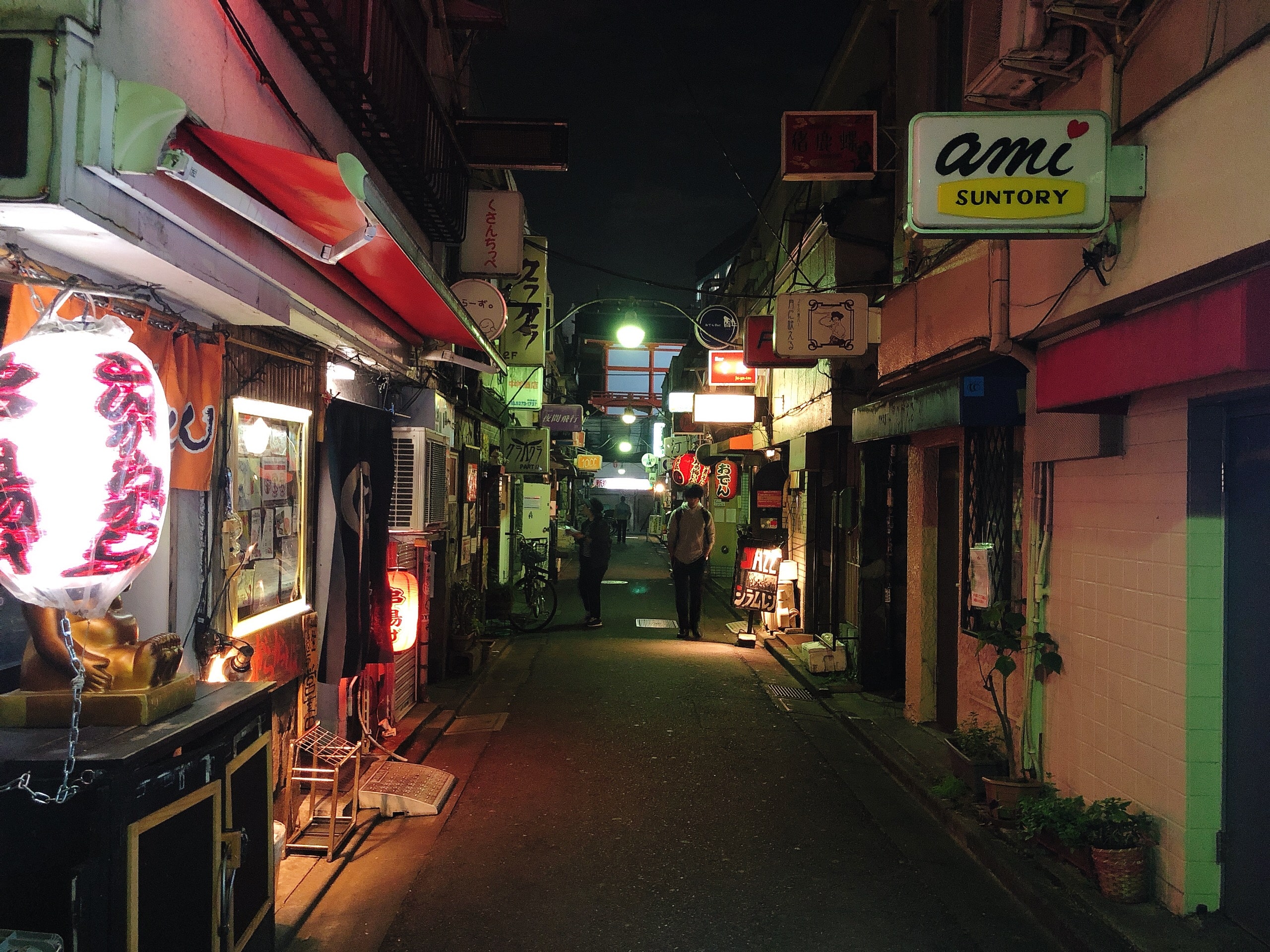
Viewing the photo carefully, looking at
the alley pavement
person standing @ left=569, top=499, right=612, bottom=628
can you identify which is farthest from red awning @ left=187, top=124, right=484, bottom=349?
person standing @ left=569, top=499, right=612, bottom=628

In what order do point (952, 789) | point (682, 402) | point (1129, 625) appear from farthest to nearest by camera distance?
point (682, 402) → point (952, 789) → point (1129, 625)

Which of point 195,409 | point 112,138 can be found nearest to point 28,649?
point 195,409

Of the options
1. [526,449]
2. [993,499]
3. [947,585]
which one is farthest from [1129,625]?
[526,449]

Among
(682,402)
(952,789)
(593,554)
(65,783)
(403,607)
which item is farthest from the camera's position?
(682,402)

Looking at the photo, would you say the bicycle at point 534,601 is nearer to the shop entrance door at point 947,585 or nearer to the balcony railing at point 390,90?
the balcony railing at point 390,90

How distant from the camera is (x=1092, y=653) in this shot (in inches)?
254

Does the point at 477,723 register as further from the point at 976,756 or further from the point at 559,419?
the point at 559,419

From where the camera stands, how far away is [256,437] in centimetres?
626

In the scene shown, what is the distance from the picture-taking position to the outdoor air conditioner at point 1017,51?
Result: 6.08m

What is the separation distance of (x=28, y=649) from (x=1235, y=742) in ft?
22.0

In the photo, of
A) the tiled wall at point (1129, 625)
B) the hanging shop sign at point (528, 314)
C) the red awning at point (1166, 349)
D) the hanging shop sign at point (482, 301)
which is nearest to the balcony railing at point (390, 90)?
the hanging shop sign at point (482, 301)

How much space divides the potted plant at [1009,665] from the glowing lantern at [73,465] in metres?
6.31

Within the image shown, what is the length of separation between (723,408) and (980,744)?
13505mm

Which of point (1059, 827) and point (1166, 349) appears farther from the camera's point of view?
point (1059, 827)
